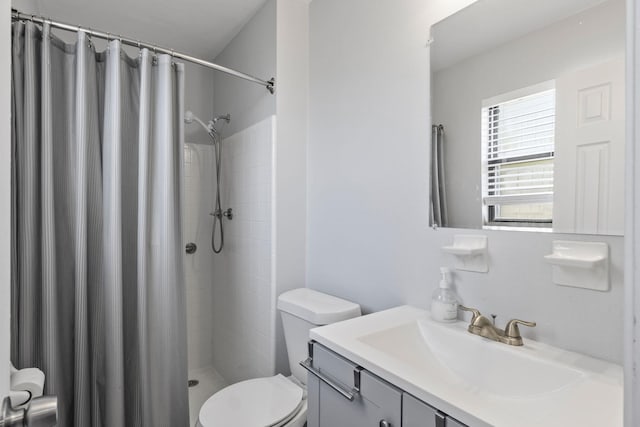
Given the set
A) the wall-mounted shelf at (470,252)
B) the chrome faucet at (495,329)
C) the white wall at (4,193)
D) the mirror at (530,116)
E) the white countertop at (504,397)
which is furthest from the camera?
the wall-mounted shelf at (470,252)

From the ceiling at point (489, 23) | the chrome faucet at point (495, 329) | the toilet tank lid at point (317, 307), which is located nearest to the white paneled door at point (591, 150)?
the ceiling at point (489, 23)

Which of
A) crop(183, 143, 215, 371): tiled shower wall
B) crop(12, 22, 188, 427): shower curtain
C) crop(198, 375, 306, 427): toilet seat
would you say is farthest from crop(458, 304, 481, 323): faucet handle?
crop(183, 143, 215, 371): tiled shower wall

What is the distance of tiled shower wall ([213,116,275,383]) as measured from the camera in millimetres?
1937

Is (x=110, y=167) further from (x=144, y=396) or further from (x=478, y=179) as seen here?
(x=478, y=179)

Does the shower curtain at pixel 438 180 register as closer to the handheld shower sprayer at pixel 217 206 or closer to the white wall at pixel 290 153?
the white wall at pixel 290 153

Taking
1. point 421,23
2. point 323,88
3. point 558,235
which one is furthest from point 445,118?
point 323,88

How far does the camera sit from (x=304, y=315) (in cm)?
155

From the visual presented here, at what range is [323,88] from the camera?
187cm

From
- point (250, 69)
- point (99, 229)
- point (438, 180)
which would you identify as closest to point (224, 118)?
point (250, 69)

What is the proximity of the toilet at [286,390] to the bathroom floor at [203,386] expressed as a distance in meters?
0.84

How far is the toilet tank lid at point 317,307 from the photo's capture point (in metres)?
1.48

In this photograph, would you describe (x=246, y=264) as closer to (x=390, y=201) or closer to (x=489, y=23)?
(x=390, y=201)

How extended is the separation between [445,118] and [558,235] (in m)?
0.55

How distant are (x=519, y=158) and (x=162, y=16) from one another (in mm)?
2134
